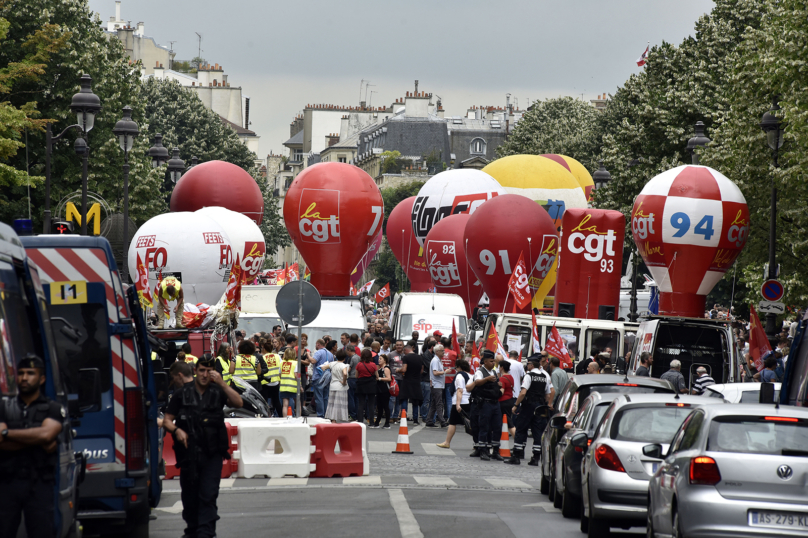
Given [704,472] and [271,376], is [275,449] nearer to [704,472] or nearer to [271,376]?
[271,376]

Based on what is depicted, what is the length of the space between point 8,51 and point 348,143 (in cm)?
10992

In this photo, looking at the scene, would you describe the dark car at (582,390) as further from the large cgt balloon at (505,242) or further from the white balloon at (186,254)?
the large cgt balloon at (505,242)

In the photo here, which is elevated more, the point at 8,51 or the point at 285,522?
the point at 8,51

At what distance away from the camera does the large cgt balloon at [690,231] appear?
91.8 feet

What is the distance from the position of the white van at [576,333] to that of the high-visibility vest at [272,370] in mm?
8361

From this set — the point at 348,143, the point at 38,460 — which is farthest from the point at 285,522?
the point at 348,143

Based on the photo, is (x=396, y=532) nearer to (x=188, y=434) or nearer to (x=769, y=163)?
(x=188, y=434)

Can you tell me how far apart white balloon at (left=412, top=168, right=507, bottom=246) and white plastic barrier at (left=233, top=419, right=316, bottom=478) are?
26100 mm

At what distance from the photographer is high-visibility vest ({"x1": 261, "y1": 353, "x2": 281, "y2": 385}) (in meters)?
21.1

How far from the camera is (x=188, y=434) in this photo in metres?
10.5

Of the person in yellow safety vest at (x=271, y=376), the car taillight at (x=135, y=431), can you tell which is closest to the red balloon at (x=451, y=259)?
the person in yellow safety vest at (x=271, y=376)

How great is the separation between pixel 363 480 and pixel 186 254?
13968 millimetres

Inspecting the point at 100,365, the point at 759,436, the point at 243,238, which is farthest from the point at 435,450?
the point at 243,238

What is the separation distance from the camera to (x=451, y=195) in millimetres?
43188
